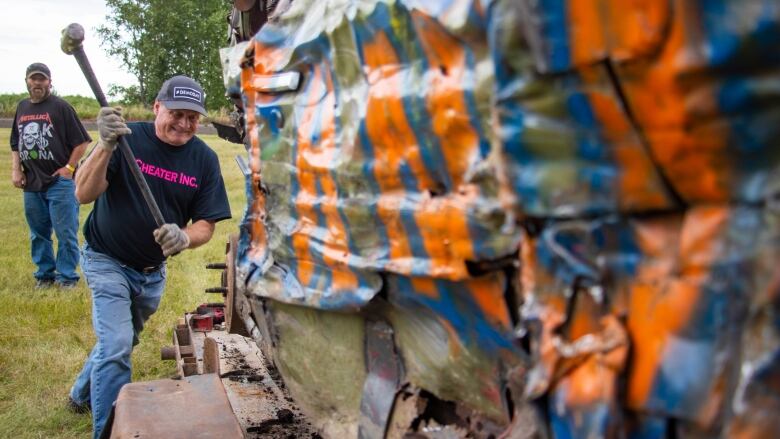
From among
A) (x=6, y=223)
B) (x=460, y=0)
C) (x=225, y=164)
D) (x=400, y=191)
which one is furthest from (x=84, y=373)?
(x=225, y=164)

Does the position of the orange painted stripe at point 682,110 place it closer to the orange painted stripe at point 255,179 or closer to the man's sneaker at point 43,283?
the orange painted stripe at point 255,179

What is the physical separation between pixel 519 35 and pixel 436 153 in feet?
1.65

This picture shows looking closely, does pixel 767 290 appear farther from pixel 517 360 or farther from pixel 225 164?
pixel 225 164

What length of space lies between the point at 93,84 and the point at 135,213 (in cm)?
69

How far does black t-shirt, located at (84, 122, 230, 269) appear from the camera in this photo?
4.21 metres

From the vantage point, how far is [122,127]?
390 centimetres

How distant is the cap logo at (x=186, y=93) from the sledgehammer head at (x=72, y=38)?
539 mm

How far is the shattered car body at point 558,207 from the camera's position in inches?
46.6

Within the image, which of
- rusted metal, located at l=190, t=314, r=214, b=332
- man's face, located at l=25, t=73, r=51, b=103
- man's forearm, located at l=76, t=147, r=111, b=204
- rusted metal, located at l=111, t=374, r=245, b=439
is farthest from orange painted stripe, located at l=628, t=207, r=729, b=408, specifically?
man's face, located at l=25, t=73, r=51, b=103

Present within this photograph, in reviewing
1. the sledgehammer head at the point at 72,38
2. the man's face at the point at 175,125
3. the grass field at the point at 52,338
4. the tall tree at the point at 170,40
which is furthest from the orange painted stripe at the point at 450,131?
the tall tree at the point at 170,40

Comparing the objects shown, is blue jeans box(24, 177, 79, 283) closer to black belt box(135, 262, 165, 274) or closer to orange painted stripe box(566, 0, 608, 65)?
black belt box(135, 262, 165, 274)

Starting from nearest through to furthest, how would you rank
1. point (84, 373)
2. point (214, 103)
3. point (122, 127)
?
point (122, 127), point (84, 373), point (214, 103)

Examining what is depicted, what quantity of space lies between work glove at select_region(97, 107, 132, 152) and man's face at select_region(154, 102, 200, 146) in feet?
1.13

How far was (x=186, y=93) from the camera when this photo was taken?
4.17 meters
